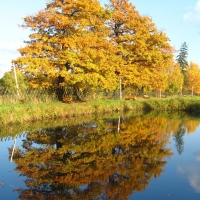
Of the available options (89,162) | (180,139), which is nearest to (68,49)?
(180,139)

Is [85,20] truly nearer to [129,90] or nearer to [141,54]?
[141,54]

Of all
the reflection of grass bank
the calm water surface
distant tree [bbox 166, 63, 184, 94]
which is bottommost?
the calm water surface

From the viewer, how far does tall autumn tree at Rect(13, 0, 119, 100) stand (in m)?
18.8

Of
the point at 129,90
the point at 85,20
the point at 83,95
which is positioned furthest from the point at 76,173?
the point at 129,90

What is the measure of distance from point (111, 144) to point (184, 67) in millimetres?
53919

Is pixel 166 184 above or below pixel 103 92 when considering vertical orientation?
below

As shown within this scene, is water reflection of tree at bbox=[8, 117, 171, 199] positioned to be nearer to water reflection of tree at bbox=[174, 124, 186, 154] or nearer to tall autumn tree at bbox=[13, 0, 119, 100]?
water reflection of tree at bbox=[174, 124, 186, 154]

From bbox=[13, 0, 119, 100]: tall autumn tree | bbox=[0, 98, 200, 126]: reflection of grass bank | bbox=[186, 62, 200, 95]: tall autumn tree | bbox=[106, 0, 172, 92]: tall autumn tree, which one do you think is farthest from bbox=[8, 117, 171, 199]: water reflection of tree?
bbox=[186, 62, 200, 95]: tall autumn tree

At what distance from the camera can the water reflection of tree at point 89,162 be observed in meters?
6.05

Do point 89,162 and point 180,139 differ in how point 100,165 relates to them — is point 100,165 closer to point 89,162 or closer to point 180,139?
point 89,162

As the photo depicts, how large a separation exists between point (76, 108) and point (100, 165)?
11696 mm

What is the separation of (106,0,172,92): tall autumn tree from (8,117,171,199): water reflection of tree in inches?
548

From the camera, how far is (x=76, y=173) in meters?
7.12

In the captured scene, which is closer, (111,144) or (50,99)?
(111,144)
